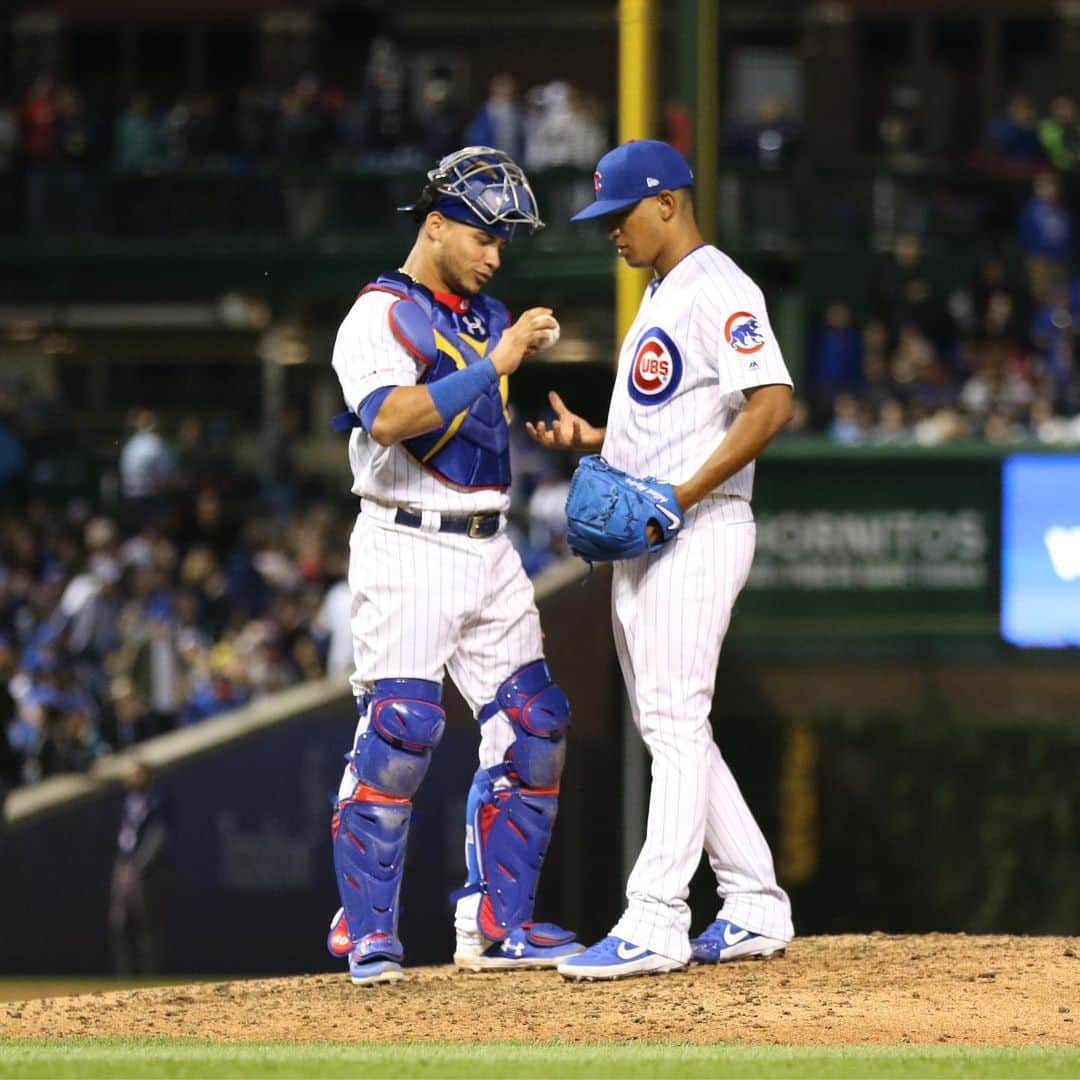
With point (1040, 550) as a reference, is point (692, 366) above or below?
above

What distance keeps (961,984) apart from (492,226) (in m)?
2.14

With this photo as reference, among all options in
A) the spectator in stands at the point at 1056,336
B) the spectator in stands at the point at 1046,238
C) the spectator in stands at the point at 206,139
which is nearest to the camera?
the spectator in stands at the point at 1056,336

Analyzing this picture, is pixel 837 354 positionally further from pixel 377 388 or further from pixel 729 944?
pixel 377 388

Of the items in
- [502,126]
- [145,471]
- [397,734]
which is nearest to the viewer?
[397,734]

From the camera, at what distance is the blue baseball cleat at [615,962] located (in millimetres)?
5773

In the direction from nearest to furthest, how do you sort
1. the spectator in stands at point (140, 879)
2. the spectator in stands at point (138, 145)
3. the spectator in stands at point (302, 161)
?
the spectator in stands at point (140, 879) → the spectator in stands at point (302, 161) → the spectator in stands at point (138, 145)

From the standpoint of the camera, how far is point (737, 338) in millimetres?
5703

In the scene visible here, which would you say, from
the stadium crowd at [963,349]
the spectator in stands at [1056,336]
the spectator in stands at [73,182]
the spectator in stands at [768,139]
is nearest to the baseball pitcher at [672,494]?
the stadium crowd at [963,349]

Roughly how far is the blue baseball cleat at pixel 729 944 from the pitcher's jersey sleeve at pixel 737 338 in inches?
53.9

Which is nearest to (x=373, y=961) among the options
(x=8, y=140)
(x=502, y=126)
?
(x=502, y=126)

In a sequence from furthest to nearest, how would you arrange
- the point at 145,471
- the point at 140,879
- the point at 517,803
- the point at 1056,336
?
the point at 145,471 → the point at 1056,336 → the point at 140,879 → the point at 517,803

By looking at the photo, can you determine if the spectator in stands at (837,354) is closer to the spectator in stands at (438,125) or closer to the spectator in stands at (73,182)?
the spectator in stands at (438,125)

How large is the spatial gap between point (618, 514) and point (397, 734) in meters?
0.75

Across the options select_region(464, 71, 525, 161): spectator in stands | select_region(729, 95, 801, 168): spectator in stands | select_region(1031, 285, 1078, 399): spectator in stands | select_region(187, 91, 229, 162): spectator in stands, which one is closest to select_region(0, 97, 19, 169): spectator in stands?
select_region(187, 91, 229, 162): spectator in stands
